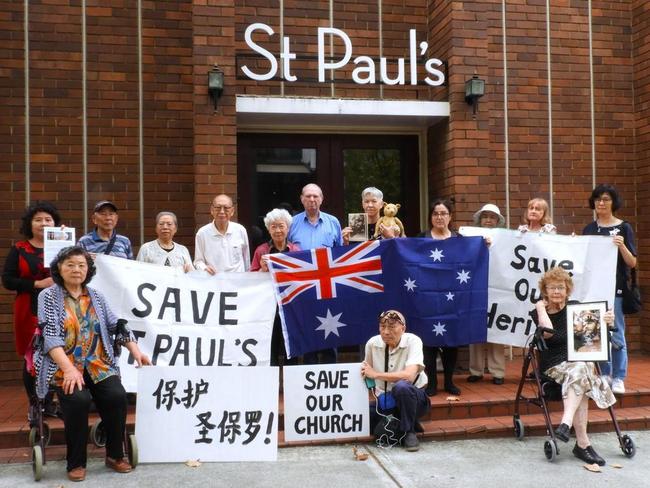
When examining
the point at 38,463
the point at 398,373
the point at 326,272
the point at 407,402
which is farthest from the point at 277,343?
the point at 38,463

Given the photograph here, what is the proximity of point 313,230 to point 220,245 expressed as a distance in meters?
0.91

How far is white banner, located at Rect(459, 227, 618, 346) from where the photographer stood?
6.67 meters

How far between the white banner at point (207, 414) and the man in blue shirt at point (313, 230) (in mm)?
1200

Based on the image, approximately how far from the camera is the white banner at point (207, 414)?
5.19 m

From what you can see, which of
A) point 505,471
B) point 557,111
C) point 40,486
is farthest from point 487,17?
point 40,486

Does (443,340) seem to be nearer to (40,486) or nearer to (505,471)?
(505,471)

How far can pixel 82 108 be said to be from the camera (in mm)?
7625

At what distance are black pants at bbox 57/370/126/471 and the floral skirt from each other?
345cm

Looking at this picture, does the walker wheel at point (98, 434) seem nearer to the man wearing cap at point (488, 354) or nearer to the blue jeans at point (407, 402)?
the blue jeans at point (407, 402)

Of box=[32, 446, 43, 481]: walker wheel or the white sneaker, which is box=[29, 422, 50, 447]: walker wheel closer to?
box=[32, 446, 43, 481]: walker wheel

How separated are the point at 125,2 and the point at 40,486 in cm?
544

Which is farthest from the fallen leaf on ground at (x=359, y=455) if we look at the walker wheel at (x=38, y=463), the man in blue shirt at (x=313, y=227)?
the walker wheel at (x=38, y=463)

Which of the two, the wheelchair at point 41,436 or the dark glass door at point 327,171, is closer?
the wheelchair at point 41,436

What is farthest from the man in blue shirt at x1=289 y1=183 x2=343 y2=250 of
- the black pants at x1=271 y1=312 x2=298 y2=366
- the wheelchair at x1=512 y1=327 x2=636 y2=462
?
the wheelchair at x1=512 y1=327 x2=636 y2=462
